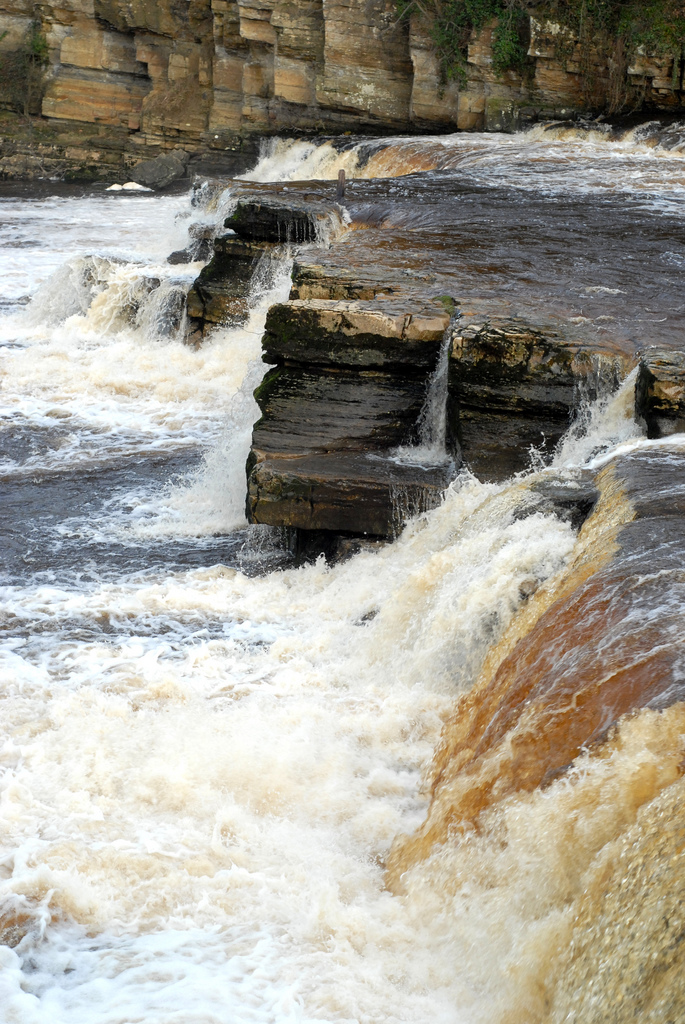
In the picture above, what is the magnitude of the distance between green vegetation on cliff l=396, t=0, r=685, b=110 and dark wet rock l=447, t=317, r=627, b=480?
1062 cm

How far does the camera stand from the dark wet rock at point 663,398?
4.48 meters

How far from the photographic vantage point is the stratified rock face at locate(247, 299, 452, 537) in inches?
210

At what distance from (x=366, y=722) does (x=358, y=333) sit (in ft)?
8.54

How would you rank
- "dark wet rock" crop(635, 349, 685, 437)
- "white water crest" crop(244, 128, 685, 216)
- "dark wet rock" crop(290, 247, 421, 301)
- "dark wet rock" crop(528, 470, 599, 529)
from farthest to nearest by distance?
"white water crest" crop(244, 128, 685, 216) → "dark wet rock" crop(290, 247, 421, 301) → "dark wet rock" crop(635, 349, 685, 437) → "dark wet rock" crop(528, 470, 599, 529)

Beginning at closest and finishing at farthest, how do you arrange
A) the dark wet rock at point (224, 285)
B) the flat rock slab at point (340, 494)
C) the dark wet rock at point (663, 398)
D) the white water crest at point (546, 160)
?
the dark wet rock at point (663, 398) < the flat rock slab at point (340, 494) < the dark wet rock at point (224, 285) < the white water crest at point (546, 160)

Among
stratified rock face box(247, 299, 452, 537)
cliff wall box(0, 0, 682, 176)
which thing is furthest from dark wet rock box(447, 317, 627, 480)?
cliff wall box(0, 0, 682, 176)

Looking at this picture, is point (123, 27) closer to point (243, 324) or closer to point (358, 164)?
point (358, 164)

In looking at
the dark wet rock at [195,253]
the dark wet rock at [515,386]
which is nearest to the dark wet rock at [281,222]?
the dark wet rock at [195,253]

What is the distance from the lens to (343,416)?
574 centimetres

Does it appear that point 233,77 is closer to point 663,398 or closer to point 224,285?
point 224,285

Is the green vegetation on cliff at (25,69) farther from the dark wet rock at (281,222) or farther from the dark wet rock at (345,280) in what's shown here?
the dark wet rock at (345,280)

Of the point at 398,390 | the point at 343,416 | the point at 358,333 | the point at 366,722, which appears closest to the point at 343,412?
the point at 343,416

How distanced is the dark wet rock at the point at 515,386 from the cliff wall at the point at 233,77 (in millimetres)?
11610

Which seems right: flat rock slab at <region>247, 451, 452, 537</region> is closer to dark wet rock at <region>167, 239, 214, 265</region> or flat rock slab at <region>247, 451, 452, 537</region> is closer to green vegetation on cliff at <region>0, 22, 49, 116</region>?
dark wet rock at <region>167, 239, 214, 265</region>
